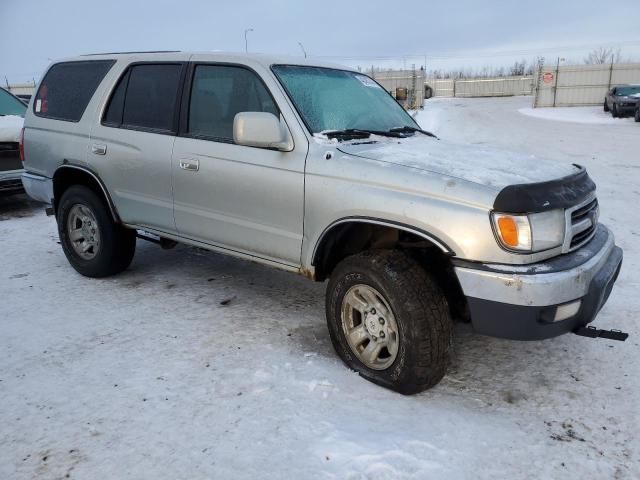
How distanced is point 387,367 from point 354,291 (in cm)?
46

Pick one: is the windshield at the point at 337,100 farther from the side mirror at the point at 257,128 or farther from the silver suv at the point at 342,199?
the side mirror at the point at 257,128

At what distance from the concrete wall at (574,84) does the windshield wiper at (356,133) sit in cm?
3180

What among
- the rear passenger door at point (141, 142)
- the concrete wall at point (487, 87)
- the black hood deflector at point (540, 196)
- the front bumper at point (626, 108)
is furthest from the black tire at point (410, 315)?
the concrete wall at point (487, 87)

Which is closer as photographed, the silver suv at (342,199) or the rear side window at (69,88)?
the silver suv at (342,199)

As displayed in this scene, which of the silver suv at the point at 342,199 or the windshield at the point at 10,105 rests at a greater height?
the windshield at the point at 10,105

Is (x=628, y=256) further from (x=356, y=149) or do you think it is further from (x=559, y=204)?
(x=356, y=149)

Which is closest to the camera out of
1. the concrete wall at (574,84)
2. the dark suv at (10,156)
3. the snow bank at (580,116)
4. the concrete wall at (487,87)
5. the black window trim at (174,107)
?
the black window trim at (174,107)

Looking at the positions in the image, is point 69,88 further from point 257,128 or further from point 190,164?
point 257,128

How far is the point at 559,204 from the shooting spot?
101 inches

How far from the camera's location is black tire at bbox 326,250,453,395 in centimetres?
269

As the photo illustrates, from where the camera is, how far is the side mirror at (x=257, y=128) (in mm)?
2990

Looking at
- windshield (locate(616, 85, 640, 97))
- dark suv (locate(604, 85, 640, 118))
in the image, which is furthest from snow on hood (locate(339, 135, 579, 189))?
windshield (locate(616, 85, 640, 97))

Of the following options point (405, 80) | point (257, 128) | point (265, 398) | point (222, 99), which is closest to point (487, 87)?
point (405, 80)

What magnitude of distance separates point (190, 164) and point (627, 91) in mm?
25352
